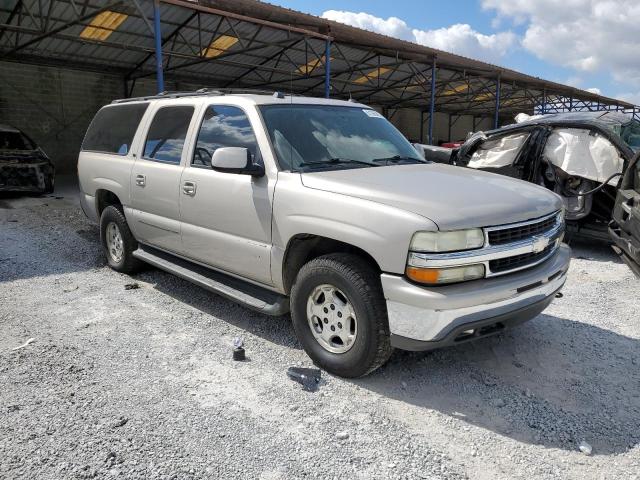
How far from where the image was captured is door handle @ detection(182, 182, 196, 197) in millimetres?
4086

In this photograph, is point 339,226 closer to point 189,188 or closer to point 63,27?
point 189,188

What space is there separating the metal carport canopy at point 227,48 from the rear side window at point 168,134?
240 inches

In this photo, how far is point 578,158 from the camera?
661 cm

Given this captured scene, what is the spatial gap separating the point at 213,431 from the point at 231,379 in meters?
0.59

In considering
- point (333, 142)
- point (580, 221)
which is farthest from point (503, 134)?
point (333, 142)

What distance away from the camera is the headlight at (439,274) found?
2.76 m

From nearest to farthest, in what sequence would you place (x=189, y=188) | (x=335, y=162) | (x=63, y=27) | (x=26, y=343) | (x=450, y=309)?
(x=450, y=309) → (x=335, y=162) → (x=26, y=343) → (x=189, y=188) → (x=63, y=27)

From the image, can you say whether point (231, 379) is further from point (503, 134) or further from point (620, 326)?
point (503, 134)

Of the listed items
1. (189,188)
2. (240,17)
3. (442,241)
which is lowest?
(442,241)

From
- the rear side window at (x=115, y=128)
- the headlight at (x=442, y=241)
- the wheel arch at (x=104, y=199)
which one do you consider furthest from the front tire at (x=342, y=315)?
the wheel arch at (x=104, y=199)

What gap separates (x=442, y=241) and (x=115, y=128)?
Result: 426 cm

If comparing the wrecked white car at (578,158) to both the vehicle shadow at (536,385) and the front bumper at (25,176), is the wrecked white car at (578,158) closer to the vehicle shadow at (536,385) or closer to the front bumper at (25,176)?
the vehicle shadow at (536,385)

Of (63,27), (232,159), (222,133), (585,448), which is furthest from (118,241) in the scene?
(63,27)

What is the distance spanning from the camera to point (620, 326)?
4.29m
